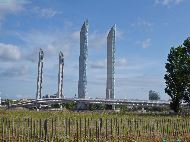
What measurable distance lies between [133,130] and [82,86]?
16337cm

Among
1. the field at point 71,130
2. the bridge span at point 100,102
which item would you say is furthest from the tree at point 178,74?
the bridge span at point 100,102

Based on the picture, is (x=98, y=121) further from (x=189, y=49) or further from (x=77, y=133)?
(x=189, y=49)

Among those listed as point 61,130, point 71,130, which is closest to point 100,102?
point 71,130

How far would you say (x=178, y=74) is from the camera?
73.2 meters

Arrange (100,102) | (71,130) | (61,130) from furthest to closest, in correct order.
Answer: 1. (100,102)
2. (71,130)
3. (61,130)

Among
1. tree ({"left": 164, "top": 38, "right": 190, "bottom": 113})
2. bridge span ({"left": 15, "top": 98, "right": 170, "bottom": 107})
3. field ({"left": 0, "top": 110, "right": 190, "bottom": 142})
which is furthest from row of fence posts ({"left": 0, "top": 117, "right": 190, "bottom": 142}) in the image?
bridge span ({"left": 15, "top": 98, "right": 170, "bottom": 107})

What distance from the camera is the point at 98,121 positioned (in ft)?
76.2

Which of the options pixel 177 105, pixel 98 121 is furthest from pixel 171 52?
pixel 98 121

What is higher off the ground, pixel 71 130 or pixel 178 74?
pixel 178 74

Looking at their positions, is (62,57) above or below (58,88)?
above

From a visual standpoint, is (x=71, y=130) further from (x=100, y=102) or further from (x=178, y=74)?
(x=100, y=102)

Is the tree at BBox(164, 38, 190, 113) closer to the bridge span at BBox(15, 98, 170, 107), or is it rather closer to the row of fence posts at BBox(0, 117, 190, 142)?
the row of fence posts at BBox(0, 117, 190, 142)

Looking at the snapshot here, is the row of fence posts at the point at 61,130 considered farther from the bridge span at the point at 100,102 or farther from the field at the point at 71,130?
the bridge span at the point at 100,102

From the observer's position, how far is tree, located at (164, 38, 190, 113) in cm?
7312
